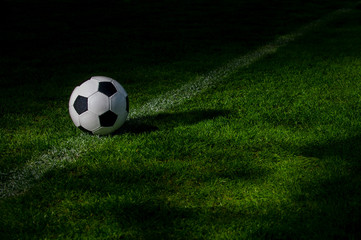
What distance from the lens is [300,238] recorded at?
2.05 metres

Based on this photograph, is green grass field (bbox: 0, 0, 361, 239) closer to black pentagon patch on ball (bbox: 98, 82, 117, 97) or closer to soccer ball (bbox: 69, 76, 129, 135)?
soccer ball (bbox: 69, 76, 129, 135)

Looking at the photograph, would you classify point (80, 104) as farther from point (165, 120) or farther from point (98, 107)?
point (165, 120)

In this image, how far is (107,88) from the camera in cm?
331

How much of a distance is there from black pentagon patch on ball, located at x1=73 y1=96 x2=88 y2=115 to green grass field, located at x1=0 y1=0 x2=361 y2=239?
253 mm

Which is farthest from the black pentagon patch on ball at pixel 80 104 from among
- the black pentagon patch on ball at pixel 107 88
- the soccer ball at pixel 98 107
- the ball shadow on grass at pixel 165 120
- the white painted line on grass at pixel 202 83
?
the white painted line on grass at pixel 202 83

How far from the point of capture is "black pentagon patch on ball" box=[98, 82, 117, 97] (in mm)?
3287

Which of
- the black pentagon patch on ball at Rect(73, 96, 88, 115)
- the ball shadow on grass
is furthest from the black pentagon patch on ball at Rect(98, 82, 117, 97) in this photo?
the ball shadow on grass

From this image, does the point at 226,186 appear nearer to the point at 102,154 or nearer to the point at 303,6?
the point at 102,154

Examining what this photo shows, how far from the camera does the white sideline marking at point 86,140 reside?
2646mm

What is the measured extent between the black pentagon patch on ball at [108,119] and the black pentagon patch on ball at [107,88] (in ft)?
0.60

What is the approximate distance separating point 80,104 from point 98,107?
170 millimetres

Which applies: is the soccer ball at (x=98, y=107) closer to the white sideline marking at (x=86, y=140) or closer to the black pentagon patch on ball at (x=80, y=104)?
the black pentagon patch on ball at (x=80, y=104)

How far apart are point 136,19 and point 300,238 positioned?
972 cm

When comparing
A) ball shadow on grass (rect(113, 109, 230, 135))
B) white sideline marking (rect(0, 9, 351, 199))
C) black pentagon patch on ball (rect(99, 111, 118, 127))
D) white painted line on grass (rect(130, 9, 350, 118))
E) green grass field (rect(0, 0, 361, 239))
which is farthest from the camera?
white painted line on grass (rect(130, 9, 350, 118))
